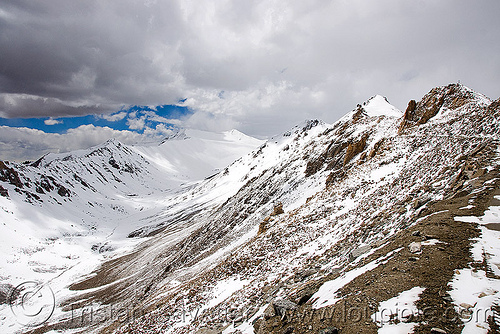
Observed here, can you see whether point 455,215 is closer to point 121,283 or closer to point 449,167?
point 449,167

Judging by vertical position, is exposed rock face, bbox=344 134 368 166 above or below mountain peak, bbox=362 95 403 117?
below

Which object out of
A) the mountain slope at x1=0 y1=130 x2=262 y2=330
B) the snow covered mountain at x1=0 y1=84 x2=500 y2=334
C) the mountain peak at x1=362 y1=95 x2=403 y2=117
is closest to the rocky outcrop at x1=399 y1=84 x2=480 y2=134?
the snow covered mountain at x1=0 y1=84 x2=500 y2=334

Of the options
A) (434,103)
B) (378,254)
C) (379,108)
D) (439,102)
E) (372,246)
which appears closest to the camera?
(378,254)

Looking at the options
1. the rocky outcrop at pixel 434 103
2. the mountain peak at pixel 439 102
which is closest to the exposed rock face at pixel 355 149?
the rocky outcrop at pixel 434 103

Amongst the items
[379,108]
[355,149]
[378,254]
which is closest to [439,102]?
[355,149]

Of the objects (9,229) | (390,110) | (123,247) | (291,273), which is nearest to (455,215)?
(291,273)

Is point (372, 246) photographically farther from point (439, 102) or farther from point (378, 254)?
point (439, 102)

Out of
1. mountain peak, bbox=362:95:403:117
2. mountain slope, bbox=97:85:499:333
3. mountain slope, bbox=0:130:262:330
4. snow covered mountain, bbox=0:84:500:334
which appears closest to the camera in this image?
snow covered mountain, bbox=0:84:500:334

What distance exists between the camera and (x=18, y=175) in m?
104

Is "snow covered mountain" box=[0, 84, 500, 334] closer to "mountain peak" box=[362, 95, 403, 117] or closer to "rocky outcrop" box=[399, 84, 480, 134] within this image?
"rocky outcrop" box=[399, 84, 480, 134]

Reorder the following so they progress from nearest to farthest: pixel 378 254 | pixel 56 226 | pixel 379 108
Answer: pixel 378 254
pixel 379 108
pixel 56 226

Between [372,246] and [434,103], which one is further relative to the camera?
[434,103]

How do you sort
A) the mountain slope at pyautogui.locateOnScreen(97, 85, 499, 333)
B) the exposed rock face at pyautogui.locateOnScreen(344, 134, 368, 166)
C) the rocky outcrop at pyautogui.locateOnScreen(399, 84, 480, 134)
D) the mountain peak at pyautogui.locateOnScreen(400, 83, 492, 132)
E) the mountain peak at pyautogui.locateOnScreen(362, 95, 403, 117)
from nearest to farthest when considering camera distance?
1. the mountain slope at pyautogui.locateOnScreen(97, 85, 499, 333)
2. the mountain peak at pyautogui.locateOnScreen(400, 83, 492, 132)
3. the rocky outcrop at pyautogui.locateOnScreen(399, 84, 480, 134)
4. the exposed rock face at pyautogui.locateOnScreen(344, 134, 368, 166)
5. the mountain peak at pyautogui.locateOnScreen(362, 95, 403, 117)

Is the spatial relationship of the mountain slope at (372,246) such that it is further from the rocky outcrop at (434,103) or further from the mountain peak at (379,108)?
the mountain peak at (379,108)
